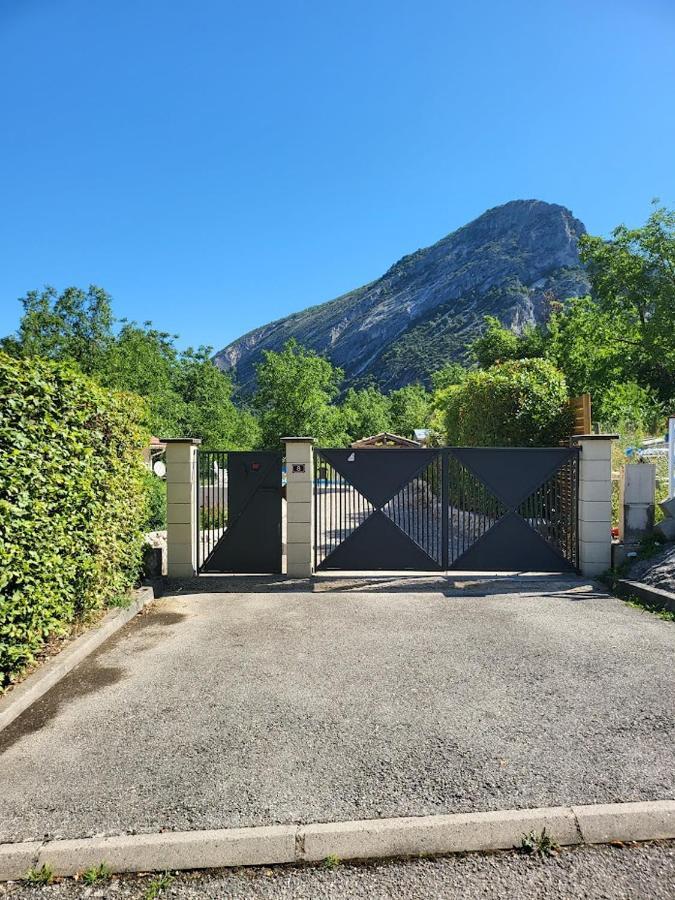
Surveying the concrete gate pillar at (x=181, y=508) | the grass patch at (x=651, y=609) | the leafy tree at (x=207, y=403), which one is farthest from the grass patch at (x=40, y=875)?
the leafy tree at (x=207, y=403)

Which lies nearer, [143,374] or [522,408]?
[522,408]

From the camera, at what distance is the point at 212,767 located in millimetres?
2957

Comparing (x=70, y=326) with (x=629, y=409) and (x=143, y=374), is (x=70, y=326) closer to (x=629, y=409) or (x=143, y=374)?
(x=143, y=374)

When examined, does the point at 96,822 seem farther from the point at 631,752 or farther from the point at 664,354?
the point at 664,354

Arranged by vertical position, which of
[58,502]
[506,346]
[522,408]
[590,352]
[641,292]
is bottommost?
[58,502]

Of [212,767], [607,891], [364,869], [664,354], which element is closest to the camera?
[607,891]

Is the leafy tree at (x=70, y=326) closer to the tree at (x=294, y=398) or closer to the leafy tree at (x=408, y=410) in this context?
the tree at (x=294, y=398)

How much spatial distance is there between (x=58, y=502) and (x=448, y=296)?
12576 cm

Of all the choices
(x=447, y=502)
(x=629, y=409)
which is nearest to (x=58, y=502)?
(x=447, y=502)

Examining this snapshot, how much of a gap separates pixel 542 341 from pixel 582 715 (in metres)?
26.9

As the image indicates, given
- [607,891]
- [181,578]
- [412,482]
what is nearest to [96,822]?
[607,891]

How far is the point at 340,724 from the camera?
3.42 m

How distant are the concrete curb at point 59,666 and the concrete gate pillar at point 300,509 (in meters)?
2.20

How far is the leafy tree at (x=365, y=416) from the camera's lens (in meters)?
57.9
